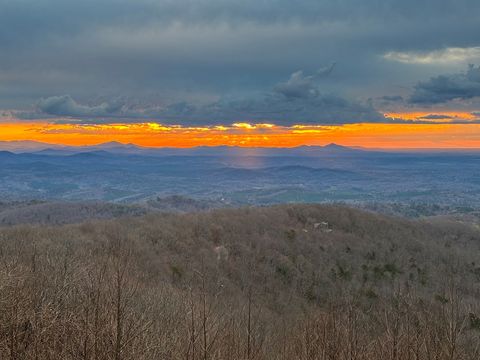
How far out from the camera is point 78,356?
36.4 ft

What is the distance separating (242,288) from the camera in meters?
46.6

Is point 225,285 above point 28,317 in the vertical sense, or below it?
below

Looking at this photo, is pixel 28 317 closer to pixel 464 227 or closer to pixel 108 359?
pixel 108 359

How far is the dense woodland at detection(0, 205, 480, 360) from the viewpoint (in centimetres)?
1091

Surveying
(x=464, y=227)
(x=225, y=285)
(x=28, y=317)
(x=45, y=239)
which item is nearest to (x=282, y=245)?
(x=225, y=285)

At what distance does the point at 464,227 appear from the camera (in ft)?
349

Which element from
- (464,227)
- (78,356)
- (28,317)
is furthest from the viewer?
(464,227)

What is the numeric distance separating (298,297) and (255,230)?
17963mm

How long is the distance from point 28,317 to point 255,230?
52.4 metres

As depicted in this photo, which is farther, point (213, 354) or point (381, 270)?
point (381, 270)

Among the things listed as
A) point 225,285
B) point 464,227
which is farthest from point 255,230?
point 464,227

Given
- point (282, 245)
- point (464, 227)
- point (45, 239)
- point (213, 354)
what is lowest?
point (464, 227)

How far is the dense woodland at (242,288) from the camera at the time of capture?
1091 cm

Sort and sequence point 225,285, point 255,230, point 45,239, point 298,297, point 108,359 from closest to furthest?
point 108,359
point 45,239
point 225,285
point 298,297
point 255,230
